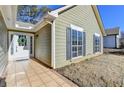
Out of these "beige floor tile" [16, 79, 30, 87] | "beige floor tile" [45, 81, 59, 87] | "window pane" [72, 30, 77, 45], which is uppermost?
"window pane" [72, 30, 77, 45]

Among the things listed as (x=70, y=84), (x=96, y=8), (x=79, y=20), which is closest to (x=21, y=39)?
(x=79, y=20)

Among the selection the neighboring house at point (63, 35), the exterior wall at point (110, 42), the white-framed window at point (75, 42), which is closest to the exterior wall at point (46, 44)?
the neighboring house at point (63, 35)

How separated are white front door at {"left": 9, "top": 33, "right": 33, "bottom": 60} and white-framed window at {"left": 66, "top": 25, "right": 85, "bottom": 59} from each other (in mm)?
4455

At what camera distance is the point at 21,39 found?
11688mm

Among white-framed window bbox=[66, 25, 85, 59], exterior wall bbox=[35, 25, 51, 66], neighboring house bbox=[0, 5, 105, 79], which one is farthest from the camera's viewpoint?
white-framed window bbox=[66, 25, 85, 59]

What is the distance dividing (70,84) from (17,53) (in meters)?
6.81

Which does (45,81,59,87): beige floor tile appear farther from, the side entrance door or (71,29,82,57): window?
the side entrance door

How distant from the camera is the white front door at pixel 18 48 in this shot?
339 inches

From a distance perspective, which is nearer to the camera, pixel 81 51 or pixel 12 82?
pixel 12 82

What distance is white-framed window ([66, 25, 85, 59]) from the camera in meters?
6.13

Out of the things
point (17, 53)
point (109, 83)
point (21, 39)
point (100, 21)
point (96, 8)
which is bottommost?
point (109, 83)

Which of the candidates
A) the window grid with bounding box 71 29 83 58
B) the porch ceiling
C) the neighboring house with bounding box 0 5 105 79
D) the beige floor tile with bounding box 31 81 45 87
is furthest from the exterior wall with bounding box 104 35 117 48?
the beige floor tile with bounding box 31 81 45 87
